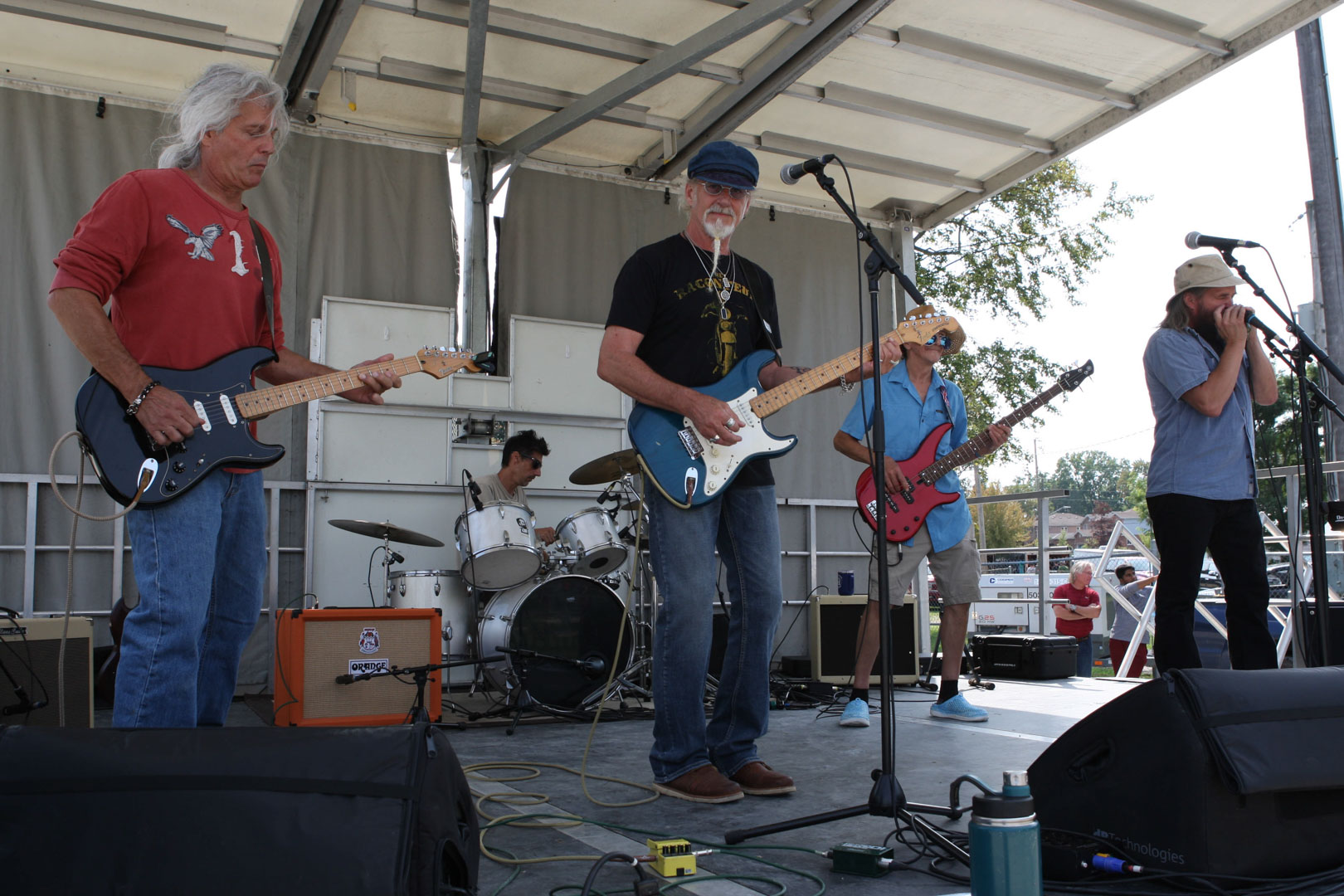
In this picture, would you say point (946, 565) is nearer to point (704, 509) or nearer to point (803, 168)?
point (704, 509)

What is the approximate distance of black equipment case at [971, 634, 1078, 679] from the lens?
6.61 meters

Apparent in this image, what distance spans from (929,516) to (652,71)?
119 inches

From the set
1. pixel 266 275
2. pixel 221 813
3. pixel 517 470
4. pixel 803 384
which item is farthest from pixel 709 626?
pixel 517 470

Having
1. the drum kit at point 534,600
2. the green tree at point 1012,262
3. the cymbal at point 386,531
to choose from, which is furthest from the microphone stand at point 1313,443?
the green tree at point 1012,262

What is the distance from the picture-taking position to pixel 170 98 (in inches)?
246

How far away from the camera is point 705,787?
2.87 meters

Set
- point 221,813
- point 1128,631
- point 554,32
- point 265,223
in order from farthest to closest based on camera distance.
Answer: point 1128,631 < point 265,223 < point 554,32 < point 221,813

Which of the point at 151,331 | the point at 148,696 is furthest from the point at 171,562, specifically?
the point at 151,331

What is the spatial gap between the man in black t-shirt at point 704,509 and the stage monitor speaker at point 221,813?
147cm

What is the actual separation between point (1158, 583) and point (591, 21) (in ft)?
14.4

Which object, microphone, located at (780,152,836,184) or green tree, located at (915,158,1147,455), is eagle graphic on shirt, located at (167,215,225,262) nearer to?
microphone, located at (780,152,836,184)

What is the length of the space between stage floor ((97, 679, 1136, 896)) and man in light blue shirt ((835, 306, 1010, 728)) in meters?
0.34

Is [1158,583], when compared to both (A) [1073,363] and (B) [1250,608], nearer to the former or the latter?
(B) [1250,608]

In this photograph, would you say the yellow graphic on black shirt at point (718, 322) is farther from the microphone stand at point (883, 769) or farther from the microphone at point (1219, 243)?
the microphone at point (1219, 243)
